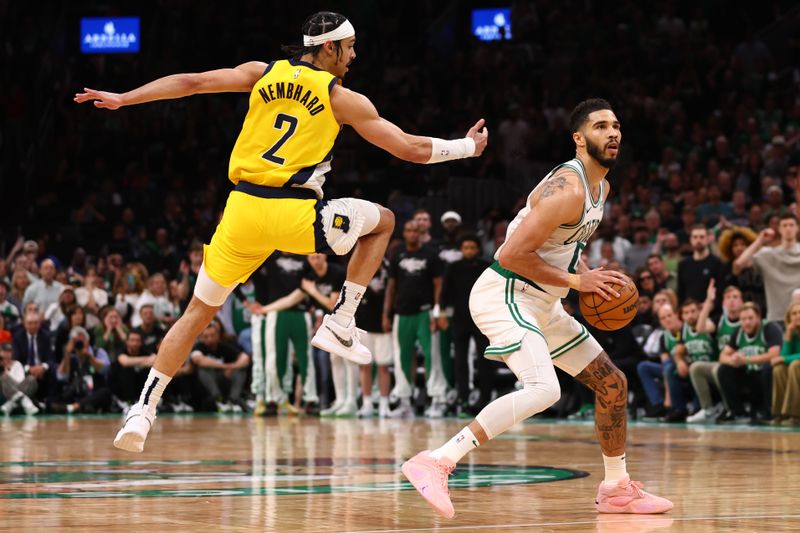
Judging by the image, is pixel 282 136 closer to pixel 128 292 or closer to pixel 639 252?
pixel 639 252

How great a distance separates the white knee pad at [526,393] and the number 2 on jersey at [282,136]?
63.5 inches

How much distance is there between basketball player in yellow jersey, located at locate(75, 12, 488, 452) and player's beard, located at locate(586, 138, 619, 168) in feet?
2.15

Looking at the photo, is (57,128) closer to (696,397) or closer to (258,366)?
(258,366)

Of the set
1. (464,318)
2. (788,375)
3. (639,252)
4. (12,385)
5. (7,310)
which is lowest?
(12,385)

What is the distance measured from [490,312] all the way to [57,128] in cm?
2027

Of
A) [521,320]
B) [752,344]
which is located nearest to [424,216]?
[752,344]

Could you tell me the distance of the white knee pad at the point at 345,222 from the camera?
7055 millimetres

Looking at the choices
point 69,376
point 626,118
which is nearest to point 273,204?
point 69,376

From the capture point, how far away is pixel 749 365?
14.3 m

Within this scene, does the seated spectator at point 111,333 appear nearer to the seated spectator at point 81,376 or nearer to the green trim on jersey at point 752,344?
the seated spectator at point 81,376

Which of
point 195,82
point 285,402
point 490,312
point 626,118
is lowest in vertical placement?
point 285,402

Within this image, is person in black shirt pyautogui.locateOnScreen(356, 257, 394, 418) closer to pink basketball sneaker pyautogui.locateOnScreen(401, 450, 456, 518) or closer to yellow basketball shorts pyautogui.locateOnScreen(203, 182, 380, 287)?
yellow basketball shorts pyautogui.locateOnScreen(203, 182, 380, 287)

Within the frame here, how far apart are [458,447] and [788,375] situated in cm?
808

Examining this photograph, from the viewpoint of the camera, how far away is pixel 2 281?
1736cm
